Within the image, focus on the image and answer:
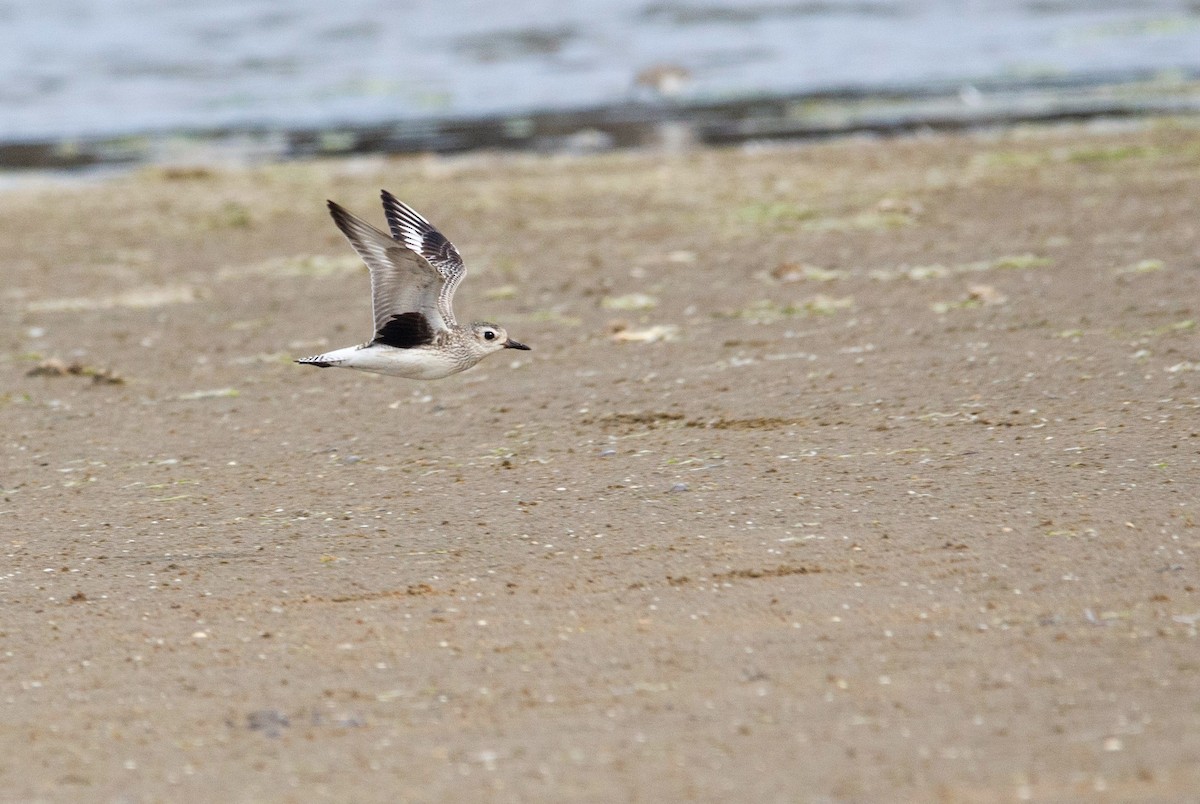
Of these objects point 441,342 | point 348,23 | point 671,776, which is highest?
point 348,23

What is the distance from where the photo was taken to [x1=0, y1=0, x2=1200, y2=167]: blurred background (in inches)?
1045

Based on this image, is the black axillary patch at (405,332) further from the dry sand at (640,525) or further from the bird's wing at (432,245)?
the dry sand at (640,525)

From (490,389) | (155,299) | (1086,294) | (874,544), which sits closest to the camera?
(874,544)

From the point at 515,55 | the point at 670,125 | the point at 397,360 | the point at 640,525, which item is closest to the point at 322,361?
the point at 397,360

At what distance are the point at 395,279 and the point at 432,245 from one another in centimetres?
59

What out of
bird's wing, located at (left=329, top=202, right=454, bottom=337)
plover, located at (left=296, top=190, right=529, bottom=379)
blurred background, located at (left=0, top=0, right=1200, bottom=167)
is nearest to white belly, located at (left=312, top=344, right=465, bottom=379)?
plover, located at (left=296, top=190, right=529, bottom=379)

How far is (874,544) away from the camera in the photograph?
7586 millimetres

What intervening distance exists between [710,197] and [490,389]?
307 inches

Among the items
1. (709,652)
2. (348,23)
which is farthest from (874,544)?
(348,23)

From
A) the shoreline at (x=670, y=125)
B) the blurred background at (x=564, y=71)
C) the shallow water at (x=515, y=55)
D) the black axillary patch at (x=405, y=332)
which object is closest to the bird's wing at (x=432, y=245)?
the black axillary patch at (x=405, y=332)

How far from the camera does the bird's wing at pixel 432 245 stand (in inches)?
352

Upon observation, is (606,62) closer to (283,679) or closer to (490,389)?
(490,389)

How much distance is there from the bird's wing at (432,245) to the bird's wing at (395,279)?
0.04 metres

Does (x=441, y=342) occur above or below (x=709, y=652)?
above
